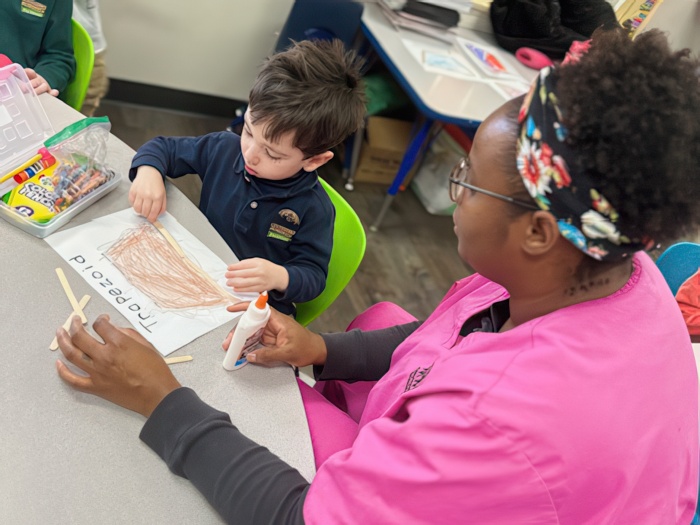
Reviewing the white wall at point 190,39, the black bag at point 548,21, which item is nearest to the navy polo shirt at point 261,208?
the white wall at point 190,39

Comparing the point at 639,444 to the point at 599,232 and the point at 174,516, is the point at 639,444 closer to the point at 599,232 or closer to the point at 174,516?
the point at 599,232

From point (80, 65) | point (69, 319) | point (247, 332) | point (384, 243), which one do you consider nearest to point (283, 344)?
point (247, 332)

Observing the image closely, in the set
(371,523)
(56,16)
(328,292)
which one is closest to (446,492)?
(371,523)

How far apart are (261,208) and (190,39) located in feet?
6.49

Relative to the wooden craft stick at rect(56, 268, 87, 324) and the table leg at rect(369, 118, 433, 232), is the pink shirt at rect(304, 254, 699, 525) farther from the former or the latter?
the table leg at rect(369, 118, 433, 232)

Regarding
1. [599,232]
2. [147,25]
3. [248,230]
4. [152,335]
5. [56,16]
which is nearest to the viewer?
[599,232]

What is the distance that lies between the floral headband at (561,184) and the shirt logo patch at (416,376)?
1.07 feet

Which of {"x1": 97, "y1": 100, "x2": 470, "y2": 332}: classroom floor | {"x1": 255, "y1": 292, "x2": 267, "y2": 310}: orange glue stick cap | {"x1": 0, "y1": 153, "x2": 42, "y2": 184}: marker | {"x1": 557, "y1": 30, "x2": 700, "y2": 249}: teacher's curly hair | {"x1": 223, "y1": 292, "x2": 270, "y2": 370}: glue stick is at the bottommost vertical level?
{"x1": 97, "y1": 100, "x2": 470, "y2": 332}: classroom floor

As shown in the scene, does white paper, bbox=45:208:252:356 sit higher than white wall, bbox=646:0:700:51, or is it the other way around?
white wall, bbox=646:0:700:51

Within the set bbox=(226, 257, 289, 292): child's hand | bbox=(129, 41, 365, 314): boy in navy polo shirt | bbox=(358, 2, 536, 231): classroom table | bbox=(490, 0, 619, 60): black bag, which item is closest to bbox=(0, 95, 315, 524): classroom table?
bbox=(226, 257, 289, 292): child's hand

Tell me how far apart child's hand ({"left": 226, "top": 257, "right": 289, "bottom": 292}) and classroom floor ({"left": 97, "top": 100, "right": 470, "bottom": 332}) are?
3.87 ft

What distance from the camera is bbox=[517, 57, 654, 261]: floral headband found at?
57 cm

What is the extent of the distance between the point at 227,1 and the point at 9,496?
2713mm

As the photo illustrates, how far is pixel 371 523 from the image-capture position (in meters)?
0.64
